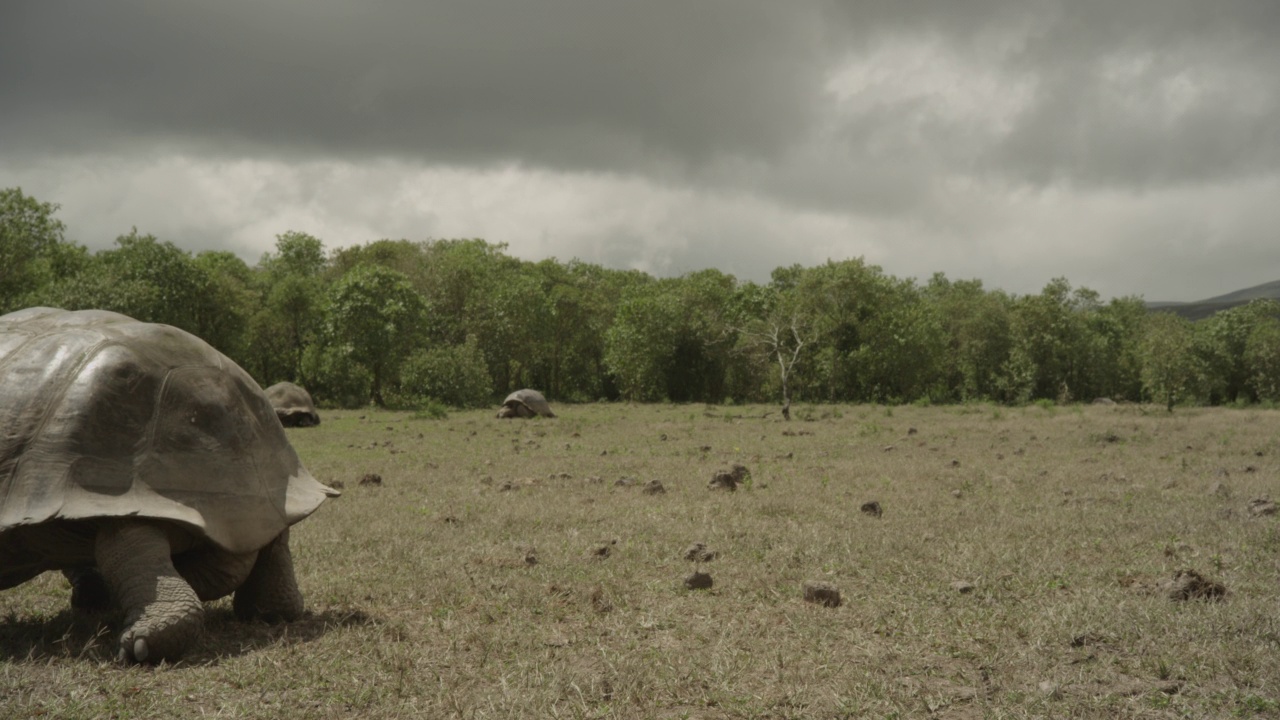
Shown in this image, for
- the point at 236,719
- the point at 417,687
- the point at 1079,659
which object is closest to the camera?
the point at 236,719

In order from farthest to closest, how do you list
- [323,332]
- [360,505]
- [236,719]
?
[323,332]
[360,505]
[236,719]

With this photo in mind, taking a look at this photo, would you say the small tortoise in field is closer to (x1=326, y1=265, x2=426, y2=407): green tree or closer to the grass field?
the grass field

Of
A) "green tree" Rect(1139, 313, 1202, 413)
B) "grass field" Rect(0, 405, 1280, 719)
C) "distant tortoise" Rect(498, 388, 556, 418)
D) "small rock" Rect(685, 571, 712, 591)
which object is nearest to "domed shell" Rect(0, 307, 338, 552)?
"grass field" Rect(0, 405, 1280, 719)

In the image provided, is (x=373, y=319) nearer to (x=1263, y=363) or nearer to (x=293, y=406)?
(x=293, y=406)

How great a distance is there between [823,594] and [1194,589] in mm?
2479

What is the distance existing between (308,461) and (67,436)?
10143 mm

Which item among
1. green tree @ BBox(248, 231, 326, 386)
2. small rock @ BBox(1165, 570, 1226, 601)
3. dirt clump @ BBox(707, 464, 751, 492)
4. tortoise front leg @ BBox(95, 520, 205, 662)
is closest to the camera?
tortoise front leg @ BBox(95, 520, 205, 662)

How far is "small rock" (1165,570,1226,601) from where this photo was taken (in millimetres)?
5641

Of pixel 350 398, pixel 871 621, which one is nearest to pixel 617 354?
pixel 350 398

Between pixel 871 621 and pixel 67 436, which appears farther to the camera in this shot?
pixel 871 621

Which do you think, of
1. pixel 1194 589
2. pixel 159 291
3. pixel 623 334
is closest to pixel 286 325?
pixel 159 291

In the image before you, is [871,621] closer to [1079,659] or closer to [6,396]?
[1079,659]

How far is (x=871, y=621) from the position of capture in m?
5.45

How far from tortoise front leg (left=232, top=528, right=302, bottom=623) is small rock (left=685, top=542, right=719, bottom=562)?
314 cm
